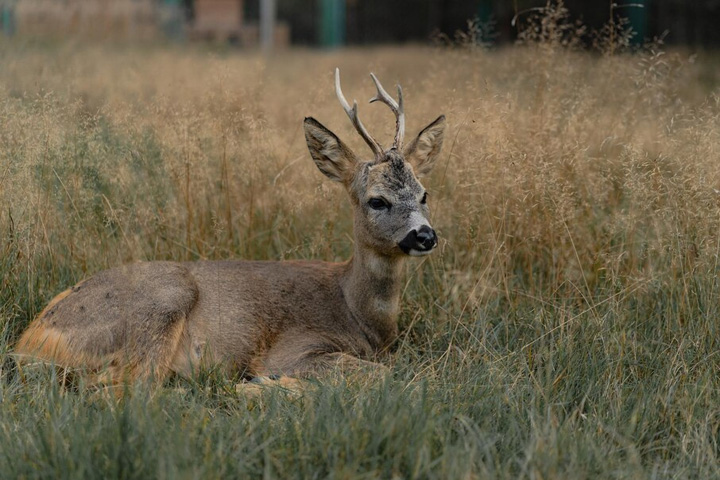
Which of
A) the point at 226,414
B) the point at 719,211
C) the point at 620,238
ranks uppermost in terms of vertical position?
the point at 719,211

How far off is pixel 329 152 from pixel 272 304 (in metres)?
0.80

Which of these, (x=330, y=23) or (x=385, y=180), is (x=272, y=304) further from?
(x=330, y=23)

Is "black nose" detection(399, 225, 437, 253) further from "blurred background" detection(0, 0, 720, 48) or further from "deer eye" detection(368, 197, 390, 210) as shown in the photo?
"blurred background" detection(0, 0, 720, 48)

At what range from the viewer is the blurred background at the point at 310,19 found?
16.1 metres

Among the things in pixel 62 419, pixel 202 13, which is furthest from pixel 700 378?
pixel 202 13

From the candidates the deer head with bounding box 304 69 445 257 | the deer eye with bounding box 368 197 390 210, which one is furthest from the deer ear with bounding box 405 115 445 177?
the deer eye with bounding box 368 197 390 210

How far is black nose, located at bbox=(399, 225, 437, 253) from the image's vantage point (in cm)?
437

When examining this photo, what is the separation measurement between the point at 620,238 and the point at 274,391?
7.91ft

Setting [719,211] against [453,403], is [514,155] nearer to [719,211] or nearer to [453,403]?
[719,211]

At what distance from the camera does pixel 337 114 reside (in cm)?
704

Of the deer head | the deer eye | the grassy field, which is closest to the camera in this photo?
the grassy field

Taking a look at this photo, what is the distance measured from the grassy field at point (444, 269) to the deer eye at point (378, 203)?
0.59m

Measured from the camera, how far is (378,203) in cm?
471

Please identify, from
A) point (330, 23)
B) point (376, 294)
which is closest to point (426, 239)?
point (376, 294)
